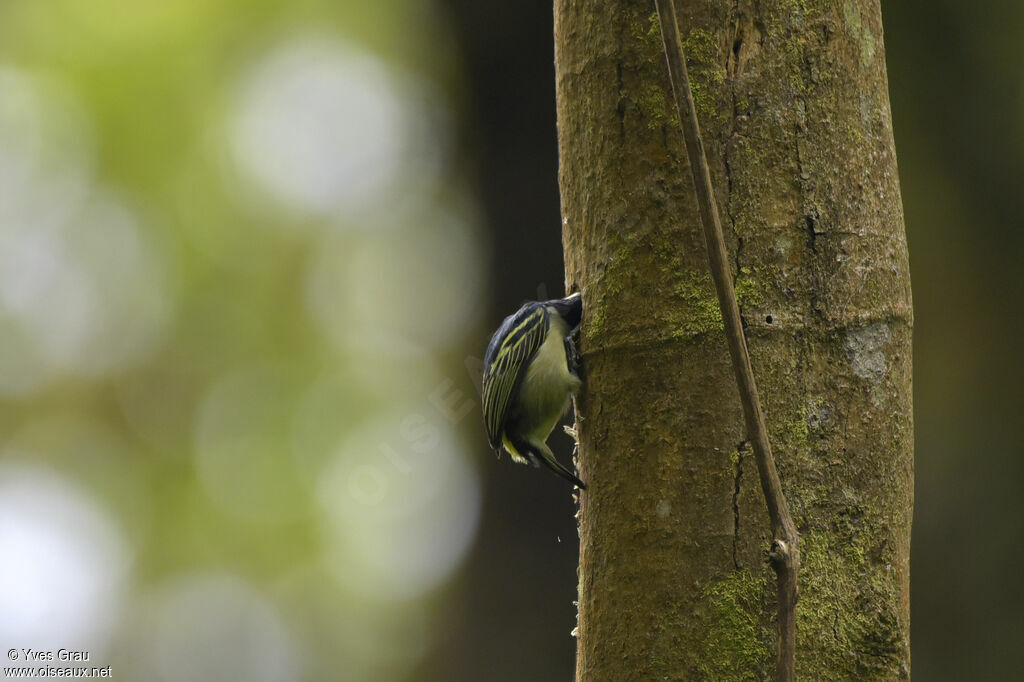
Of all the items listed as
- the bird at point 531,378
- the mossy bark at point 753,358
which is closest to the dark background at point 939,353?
the bird at point 531,378

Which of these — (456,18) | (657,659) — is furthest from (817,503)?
(456,18)

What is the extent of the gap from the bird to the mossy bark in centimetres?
71

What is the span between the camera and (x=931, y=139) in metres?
5.50

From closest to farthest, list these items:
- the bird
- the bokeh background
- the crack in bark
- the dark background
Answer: the crack in bark < the bird < the dark background < the bokeh background

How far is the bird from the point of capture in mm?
3021

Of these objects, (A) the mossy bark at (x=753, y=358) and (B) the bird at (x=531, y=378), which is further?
(B) the bird at (x=531, y=378)

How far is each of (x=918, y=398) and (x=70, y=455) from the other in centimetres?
997

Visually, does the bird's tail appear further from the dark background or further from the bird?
the dark background

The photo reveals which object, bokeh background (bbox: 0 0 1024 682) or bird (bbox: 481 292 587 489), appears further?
bokeh background (bbox: 0 0 1024 682)

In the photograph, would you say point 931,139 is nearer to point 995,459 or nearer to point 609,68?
point 995,459

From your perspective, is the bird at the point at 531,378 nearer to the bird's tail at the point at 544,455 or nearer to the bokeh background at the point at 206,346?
the bird's tail at the point at 544,455

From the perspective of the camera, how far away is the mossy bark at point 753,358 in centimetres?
189

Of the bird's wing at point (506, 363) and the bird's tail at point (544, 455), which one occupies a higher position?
the bird's wing at point (506, 363)

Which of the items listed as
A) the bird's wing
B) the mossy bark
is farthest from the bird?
the mossy bark
